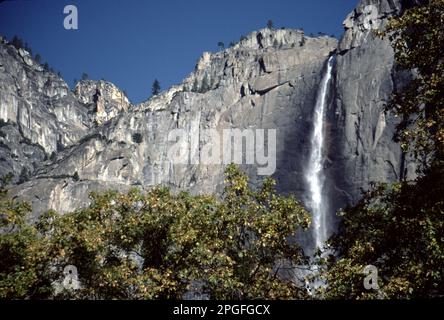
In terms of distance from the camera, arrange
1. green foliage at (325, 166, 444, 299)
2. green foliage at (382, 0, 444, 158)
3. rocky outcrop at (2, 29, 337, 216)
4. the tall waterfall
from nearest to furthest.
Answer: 1. green foliage at (325, 166, 444, 299)
2. green foliage at (382, 0, 444, 158)
3. the tall waterfall
4. rocky outcrop at (2, 29, 337, 216)

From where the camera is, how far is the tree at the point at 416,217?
1702 centimetres

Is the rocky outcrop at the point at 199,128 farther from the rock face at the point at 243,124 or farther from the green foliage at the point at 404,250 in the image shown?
the green foliage at the point at 404,250

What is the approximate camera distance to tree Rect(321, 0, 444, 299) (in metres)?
17.0

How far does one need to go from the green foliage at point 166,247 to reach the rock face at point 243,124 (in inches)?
2819

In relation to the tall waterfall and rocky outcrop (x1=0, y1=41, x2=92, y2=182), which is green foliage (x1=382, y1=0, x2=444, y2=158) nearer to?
the tall waterfall

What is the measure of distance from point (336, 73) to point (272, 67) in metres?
29.6

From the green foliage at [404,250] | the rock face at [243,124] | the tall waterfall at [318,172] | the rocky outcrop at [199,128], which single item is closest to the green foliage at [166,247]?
the green foliage at [404,250]

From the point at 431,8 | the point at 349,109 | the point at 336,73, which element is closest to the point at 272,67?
the point at 336,73

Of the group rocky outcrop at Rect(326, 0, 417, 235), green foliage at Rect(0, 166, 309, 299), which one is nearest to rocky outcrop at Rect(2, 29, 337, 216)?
rocky outcrop at Rect(326, 0, 417, 235)

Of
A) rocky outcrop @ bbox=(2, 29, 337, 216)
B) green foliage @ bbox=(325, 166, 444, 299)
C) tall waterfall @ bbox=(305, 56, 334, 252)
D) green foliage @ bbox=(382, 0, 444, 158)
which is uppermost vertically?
rocky outcrop @ bbox=(2, 29, 337, 216)

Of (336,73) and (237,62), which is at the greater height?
(237,62)

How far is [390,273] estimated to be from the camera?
18766 millimetres

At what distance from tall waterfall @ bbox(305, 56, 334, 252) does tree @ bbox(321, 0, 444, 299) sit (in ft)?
217
